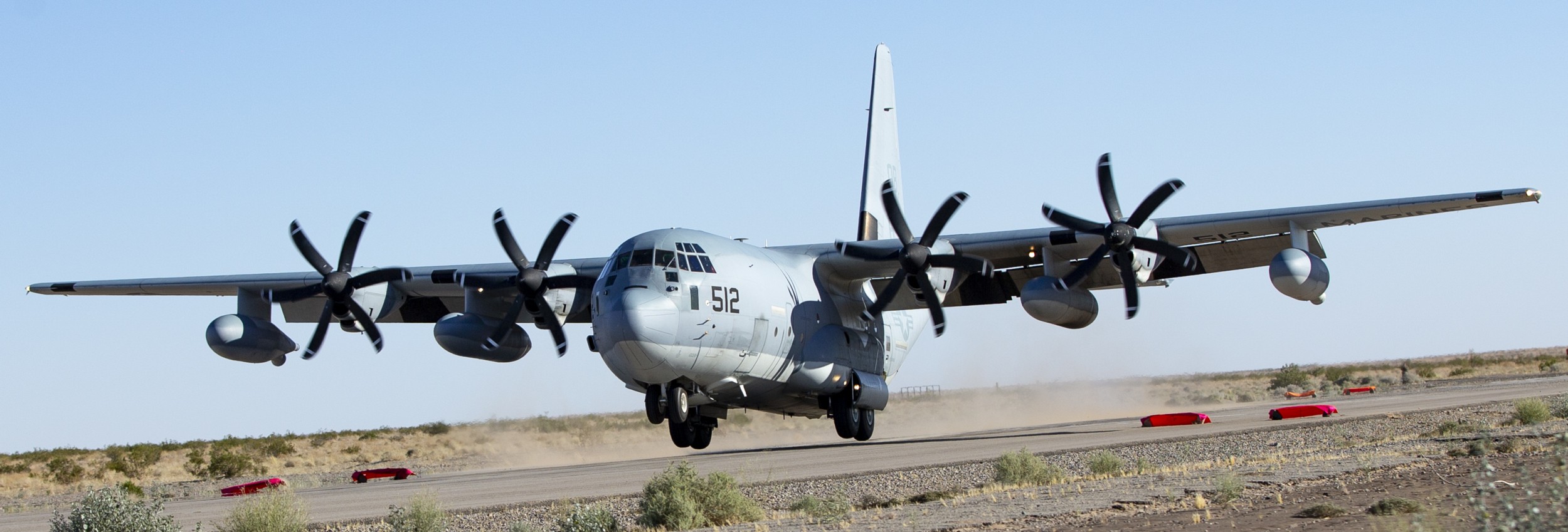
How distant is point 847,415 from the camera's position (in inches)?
1117

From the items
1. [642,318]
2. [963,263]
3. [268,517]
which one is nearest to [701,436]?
[642,318]

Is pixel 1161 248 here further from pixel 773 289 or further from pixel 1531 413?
pixel 1531 413

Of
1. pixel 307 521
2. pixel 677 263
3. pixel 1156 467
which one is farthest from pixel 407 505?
pixel 1156 467

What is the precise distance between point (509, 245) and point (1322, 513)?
1966cm

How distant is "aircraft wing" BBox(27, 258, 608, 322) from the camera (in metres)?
29.2

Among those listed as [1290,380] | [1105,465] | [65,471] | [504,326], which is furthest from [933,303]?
[1290,380]

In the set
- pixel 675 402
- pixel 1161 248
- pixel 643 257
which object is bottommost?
pixel 675 402

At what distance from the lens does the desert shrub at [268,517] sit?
17.1 m

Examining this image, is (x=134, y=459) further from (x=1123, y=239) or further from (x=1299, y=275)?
(x=1299, y=275)

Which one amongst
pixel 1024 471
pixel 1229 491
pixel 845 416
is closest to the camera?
pixel 1229 491

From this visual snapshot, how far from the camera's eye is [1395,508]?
1175cm

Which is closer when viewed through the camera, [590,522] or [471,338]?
[590,522]

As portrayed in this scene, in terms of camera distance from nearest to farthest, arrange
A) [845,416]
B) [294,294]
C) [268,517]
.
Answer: [268,517] < [845,416] < [294,294]

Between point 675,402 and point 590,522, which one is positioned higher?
point 675,402
